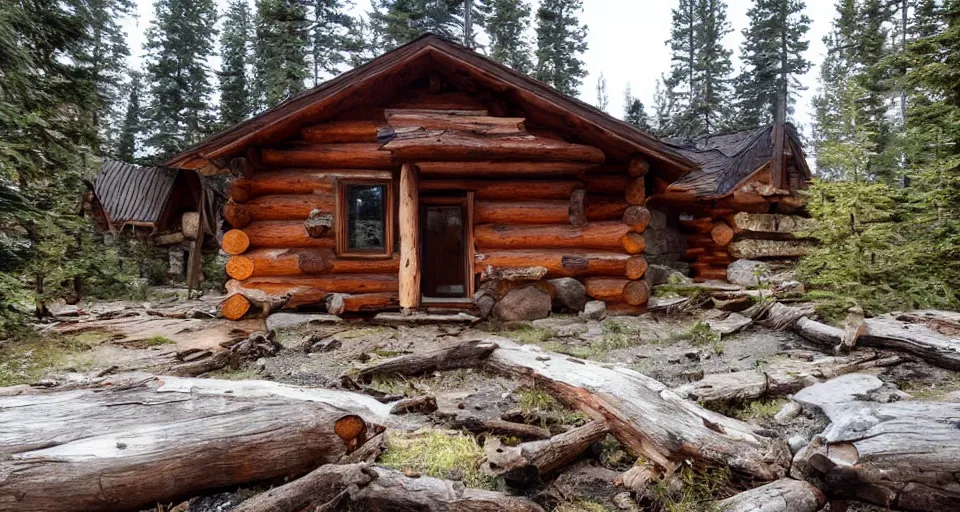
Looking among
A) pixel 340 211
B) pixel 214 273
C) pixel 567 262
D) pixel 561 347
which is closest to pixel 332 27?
pixel 214 273

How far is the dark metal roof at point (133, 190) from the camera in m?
16.0

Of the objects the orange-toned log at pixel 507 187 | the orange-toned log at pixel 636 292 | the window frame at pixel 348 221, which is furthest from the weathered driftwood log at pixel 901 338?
the window frame at pixel 348 221

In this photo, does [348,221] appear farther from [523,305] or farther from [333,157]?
[523,305]

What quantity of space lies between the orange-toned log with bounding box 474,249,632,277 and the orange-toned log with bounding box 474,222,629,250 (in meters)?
0.18

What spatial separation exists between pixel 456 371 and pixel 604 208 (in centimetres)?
464

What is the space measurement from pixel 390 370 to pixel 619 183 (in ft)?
18.0

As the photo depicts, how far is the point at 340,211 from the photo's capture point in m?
7.47

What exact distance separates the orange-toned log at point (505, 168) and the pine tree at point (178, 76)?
18369mm

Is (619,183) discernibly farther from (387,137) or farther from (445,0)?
(445,0)

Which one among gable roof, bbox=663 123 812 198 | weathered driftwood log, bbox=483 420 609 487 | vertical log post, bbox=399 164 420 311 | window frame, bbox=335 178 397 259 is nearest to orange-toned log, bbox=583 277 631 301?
vertical log post, bbox=399 164 420 311

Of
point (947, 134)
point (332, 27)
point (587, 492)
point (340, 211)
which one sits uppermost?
point (332, 27)

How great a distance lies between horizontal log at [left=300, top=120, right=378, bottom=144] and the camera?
761 cm

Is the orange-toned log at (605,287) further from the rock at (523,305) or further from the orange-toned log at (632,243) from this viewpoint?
the rock at (523,305)

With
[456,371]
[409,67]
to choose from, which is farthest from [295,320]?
[409,67]
